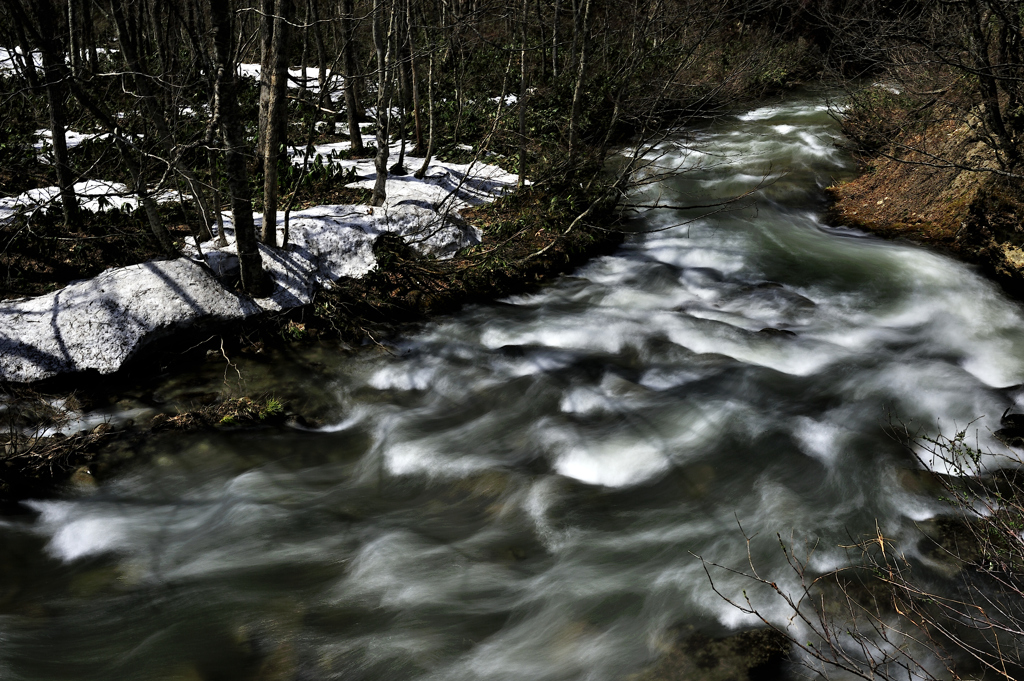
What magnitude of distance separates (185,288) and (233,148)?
163 centimetres

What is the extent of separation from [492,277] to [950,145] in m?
7.74

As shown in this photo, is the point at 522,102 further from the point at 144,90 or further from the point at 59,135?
the point at 59,135

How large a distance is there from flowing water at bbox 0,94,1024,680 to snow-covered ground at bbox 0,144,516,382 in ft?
2.41

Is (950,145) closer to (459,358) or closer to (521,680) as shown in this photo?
(459,358)

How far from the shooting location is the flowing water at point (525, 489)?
3.97 m

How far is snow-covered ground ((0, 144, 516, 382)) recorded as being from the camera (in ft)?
19.7

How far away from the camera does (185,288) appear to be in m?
6.64

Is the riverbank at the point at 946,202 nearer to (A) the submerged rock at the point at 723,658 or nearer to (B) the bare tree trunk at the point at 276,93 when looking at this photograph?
(A) the submerged rock at the point at 723,658

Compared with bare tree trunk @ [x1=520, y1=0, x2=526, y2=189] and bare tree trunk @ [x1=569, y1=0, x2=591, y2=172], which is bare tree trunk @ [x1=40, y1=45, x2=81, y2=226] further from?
bare tree trunk @ [x1=569, y1=0, x2=591, y2=172]

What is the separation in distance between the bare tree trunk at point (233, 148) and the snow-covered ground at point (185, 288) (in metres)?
0.32

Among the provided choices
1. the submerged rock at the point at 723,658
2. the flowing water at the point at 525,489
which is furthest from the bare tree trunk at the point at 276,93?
the submerged rock at the point at 723,658

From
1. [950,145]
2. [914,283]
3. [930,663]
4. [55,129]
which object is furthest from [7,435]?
[950,145]

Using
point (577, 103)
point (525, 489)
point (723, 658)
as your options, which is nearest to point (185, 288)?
point (525, 489)

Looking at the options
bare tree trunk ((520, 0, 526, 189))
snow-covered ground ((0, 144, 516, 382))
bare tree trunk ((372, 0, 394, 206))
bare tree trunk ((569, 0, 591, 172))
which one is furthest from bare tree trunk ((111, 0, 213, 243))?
bare tree trunk ((569, 0, 591, 172))
